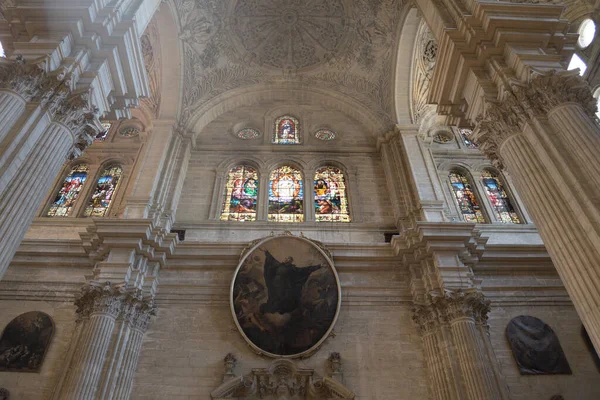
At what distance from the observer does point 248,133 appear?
15477 mm

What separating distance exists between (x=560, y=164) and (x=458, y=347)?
15.0 ft

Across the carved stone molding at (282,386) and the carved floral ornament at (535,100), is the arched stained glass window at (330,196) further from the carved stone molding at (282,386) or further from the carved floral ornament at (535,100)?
the carved floral ornament at (535,100)

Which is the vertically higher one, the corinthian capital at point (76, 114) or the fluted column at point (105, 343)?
the corinthian capital at point (76, 114)


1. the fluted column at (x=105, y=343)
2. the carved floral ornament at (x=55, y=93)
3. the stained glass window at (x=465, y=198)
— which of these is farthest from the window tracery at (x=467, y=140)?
the carved floral ornament at (x=55, y=93)

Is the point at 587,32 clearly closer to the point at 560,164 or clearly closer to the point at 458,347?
the point at 560,164

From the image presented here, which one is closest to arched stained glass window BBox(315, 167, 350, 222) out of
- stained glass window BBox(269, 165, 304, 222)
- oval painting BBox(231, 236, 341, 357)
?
stained glass window BBox(269, 165, 304, 222)

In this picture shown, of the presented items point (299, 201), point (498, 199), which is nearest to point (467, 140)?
point (498, 199)

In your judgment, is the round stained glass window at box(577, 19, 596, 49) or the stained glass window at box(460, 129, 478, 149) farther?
the stained glass window at box(460, 129, 478, 149)

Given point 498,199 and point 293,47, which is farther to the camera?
point 293,47

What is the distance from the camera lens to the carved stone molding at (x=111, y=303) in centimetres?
891

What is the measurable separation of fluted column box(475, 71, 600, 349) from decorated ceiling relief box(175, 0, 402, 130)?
27.5 feet

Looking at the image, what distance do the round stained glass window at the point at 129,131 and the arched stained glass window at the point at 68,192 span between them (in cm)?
194

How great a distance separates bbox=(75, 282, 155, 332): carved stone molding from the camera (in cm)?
891

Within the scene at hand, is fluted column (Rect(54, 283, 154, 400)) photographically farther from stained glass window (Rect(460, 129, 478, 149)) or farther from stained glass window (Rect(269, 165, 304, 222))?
stained glass window (Rect(460, 129, 478, 149))
